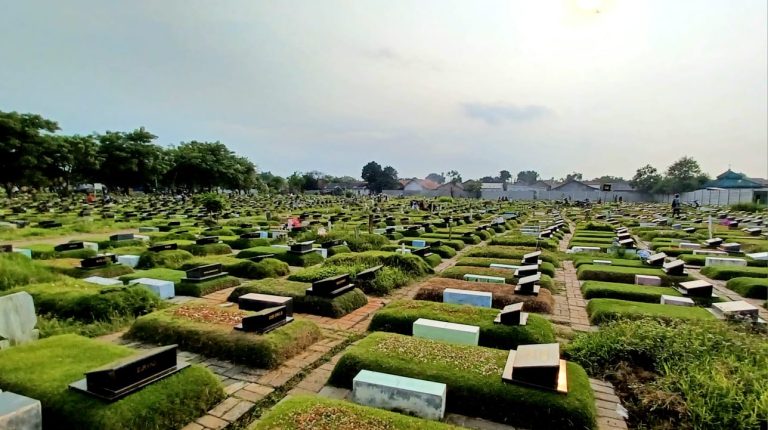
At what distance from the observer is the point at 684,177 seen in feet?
241

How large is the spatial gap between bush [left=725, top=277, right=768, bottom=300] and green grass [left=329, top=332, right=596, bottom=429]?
7.49m

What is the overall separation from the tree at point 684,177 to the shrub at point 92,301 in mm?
78723

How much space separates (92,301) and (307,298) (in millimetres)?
3650

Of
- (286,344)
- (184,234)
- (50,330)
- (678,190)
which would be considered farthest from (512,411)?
(678,190)

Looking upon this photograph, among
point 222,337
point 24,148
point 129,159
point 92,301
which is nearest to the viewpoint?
point 222,337

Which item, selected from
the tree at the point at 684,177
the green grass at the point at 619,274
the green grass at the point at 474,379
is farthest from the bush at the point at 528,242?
the tree at the point at 684,177

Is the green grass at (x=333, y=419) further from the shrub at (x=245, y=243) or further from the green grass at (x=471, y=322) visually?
the shrub at (x=245, y=243)

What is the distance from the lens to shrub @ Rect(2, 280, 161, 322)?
23.9ft

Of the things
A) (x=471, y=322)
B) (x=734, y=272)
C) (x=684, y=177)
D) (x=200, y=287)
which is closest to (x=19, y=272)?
(x=200, y=287)

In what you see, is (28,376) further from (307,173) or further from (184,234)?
(307,173)

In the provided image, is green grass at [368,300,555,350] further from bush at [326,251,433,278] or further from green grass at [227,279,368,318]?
bush at [326,251,433,278]

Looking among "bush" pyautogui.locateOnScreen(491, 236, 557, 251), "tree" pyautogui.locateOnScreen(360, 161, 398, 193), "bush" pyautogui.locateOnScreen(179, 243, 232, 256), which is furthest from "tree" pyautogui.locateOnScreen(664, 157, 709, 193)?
"bush" pyautogui.locateOnScreen(179, 243, 232, 256)

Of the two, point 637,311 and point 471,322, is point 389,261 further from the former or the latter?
point 637,311

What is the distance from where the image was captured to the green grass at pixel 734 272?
1123cm
